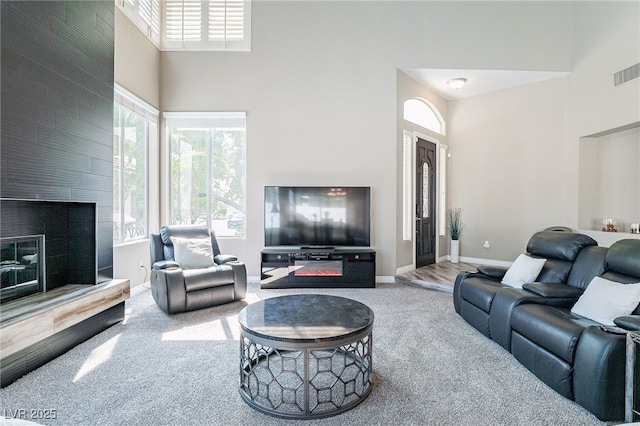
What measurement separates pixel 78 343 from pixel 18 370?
0.56m

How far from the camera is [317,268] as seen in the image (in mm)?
4816

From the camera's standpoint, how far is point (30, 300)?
258cm

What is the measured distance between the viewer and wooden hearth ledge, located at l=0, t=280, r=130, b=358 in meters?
2.12

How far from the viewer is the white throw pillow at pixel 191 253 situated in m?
3.91

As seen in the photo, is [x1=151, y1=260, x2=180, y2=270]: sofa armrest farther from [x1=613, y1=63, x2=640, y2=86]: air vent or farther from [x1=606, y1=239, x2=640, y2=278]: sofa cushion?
[x1=613, y1=63, x2=640, y2=86]: air vent

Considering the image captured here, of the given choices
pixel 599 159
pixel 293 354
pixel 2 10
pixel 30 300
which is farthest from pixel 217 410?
pixel 599 159

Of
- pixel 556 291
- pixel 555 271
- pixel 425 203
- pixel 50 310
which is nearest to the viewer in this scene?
pixel 50 310

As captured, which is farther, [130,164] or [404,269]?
[404,269]

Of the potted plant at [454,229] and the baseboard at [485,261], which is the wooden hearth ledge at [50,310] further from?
the baseboard at [485,261]

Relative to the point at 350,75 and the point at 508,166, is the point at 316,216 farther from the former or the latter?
the point at 508,166

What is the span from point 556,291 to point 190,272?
11.9 feet

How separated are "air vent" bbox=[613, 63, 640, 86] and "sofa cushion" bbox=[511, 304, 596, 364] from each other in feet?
12.5

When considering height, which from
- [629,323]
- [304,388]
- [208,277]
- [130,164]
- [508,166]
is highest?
[508,166]

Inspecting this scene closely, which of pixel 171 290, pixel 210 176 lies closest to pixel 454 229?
pixel 210 176
